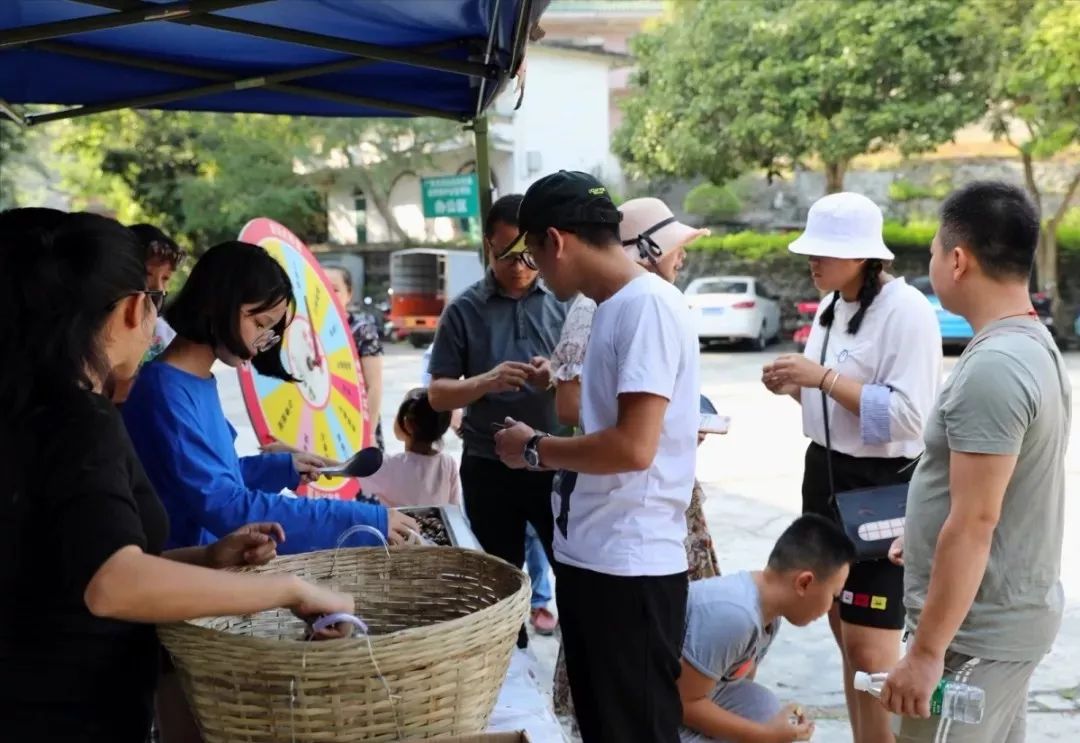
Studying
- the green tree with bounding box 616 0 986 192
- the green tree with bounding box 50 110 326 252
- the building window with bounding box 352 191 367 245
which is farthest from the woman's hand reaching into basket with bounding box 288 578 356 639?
the building window with bounding box 352 191 367 245

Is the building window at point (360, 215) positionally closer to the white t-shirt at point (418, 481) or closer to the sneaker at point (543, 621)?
the sneaker at point (543, 621)

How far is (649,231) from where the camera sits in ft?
8.95

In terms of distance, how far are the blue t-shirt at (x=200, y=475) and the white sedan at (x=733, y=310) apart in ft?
49.8

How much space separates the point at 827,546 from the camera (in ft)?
8.57

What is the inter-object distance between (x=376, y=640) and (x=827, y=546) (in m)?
1.57

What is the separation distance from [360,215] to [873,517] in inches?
1043

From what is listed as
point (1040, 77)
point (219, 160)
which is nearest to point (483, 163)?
point (1040, 77)

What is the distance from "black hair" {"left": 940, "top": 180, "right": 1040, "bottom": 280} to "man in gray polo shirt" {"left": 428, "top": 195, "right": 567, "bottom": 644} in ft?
5.33

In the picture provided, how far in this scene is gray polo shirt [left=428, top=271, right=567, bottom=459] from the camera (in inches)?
134

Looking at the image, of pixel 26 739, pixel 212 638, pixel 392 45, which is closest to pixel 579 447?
pixel 212 638

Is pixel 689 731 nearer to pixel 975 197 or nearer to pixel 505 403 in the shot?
pixel 505 403

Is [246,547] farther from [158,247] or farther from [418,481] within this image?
[158,247]

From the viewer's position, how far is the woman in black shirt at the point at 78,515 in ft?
4.05

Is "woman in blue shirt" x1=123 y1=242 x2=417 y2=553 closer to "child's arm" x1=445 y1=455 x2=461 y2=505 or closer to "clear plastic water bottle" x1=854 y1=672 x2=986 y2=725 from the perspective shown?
"clear plastic water bottle" x1=854 y1=672 x2=986 y2=725
